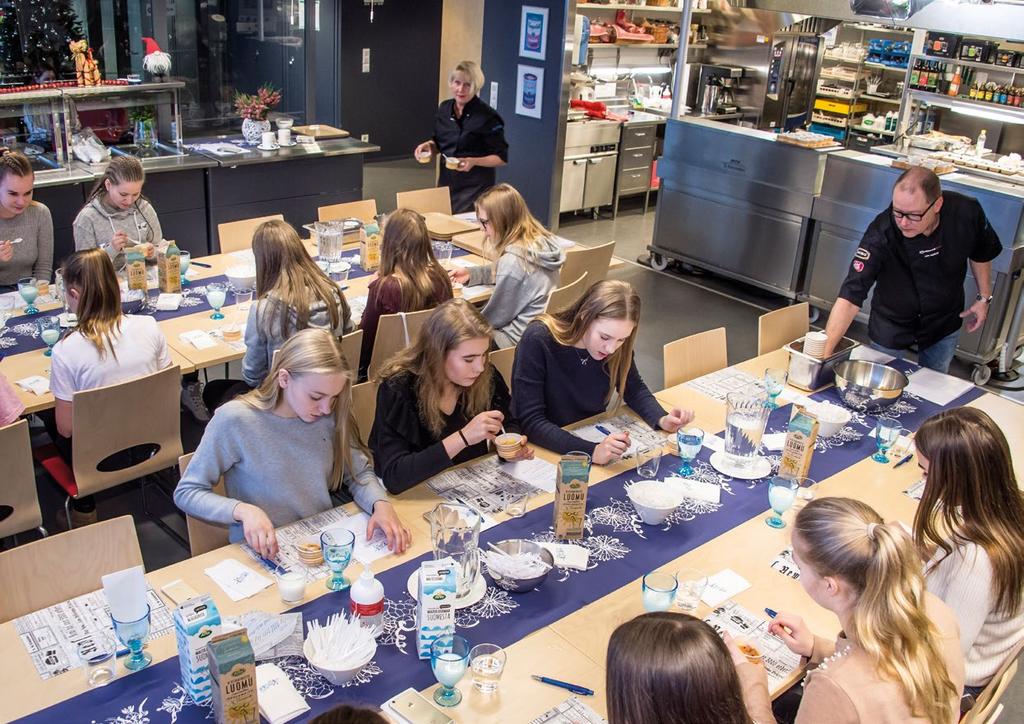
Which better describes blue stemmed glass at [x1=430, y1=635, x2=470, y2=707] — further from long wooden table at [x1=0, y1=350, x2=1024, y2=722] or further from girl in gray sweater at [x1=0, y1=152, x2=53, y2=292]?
girl in gray sweater at [x1=0, y1=152, x2=53, y2=292]

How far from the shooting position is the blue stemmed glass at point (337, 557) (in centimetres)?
252

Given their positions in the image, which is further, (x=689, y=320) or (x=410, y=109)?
(x=410, y=109)

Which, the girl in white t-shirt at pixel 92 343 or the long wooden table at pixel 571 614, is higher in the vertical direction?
the girl in white t-shirt at pixel 92 343

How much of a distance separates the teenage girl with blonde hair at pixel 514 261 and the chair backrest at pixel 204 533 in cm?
212

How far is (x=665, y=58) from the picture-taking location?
1062 centimetres

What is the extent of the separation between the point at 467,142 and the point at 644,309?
75.2 inches

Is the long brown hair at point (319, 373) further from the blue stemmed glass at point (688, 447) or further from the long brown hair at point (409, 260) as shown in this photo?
the long brown hair at point (409, 260)

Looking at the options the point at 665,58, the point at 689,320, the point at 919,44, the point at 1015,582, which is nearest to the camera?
the point at 1015,582

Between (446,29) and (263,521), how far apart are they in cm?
940

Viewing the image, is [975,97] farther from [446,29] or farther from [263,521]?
[263,521]

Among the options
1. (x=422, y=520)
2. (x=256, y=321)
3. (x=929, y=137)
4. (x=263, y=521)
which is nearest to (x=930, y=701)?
(x=422, y=520)

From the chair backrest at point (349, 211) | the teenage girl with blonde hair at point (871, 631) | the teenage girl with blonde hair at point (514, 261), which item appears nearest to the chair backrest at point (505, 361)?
the teenage girl with blonde hair at point (514, 261)

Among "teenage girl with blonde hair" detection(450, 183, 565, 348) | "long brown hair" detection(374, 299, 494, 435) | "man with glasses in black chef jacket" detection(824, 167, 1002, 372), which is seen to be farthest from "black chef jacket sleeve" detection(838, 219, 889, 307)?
"long brown hair" detection(374, 299, 494, 435)

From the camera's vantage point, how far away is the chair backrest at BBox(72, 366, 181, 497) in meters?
3.52
